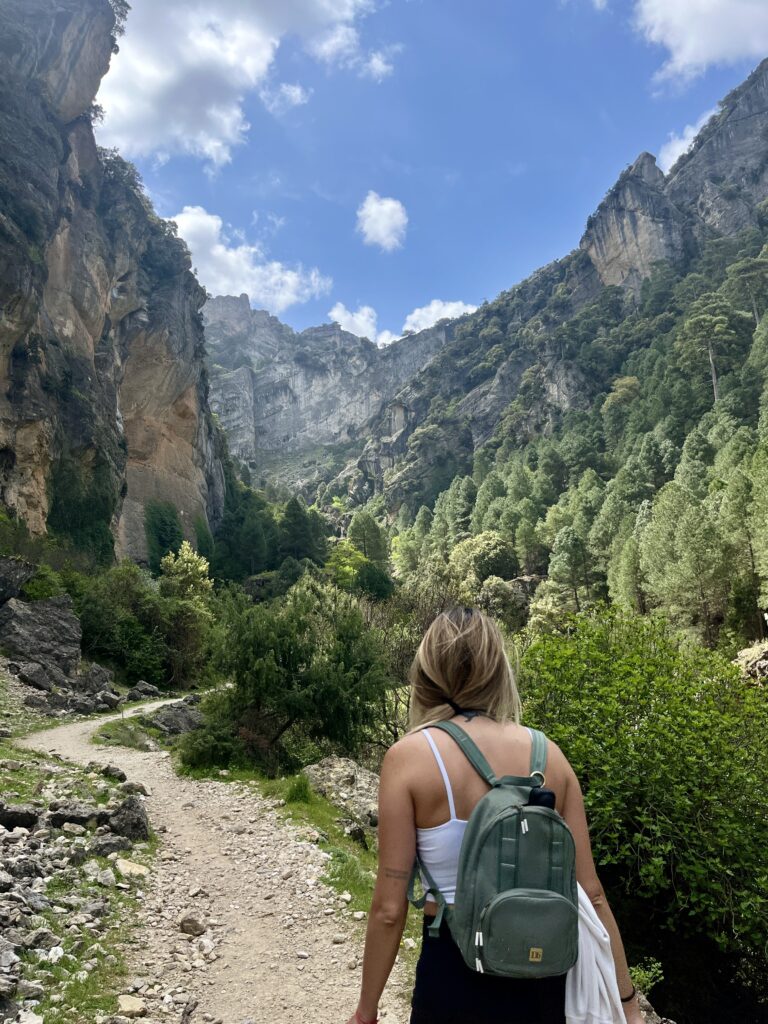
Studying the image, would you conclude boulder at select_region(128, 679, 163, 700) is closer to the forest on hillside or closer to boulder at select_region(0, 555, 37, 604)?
the forest on hillside

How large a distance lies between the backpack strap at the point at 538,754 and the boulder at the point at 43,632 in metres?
22.6

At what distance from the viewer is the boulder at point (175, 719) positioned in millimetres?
18250

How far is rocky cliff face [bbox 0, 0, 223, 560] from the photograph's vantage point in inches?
1313

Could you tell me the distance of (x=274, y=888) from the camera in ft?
23.7

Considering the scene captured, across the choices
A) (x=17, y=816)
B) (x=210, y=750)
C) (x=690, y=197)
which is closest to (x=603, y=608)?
(x=210, y=750)

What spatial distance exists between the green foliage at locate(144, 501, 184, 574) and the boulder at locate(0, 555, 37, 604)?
83.2 feet

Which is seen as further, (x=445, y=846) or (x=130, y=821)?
(x=130, y=821)

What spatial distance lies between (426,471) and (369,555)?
4098cm

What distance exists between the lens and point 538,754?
1963 millimetres

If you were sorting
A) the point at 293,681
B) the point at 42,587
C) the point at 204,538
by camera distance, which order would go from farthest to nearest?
the point at 204,538 < the point at 42,587 < the point at 293,681

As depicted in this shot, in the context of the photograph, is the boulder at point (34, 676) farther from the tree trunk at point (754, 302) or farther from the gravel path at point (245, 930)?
the tree trunk at point (754, 302)

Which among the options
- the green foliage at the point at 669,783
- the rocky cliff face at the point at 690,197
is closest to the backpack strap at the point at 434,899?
the green foliage at the point at 669,783

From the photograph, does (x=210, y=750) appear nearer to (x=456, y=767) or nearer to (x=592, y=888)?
(x=592, y=888)

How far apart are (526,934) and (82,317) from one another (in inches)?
1963
